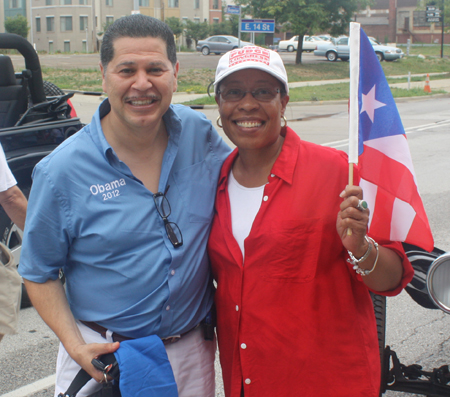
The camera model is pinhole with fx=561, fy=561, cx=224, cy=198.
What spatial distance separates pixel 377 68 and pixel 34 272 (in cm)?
145

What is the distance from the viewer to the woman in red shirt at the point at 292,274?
1.97 meters

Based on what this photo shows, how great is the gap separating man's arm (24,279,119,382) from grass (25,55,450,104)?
16.7 m

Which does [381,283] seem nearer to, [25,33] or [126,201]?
[126,201]

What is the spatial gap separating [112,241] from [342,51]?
38639 mm

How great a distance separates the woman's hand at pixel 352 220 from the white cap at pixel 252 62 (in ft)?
1.85

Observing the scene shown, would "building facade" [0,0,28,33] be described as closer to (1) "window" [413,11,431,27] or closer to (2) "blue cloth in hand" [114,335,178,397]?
(1) "window" [413,11,431,27]

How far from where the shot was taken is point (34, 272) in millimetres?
2047

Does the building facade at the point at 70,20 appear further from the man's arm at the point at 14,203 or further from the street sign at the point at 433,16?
the man's arm at the point at 14,203

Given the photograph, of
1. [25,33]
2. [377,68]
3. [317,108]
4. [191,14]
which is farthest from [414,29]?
[377,68]

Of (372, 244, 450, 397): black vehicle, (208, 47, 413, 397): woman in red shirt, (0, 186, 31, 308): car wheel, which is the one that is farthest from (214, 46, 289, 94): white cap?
(0, 186, 31, 308): car wheel

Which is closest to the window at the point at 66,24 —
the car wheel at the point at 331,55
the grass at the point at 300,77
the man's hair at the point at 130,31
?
the car wheel at the point at 331,55

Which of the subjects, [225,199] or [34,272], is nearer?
[34,272]

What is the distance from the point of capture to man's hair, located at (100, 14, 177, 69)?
2.05 m

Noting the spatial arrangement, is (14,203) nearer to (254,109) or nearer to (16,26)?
(254,109)
